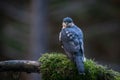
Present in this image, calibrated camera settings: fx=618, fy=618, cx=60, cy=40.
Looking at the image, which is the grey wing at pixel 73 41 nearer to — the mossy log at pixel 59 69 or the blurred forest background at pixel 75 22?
the mossy log at pixel 59 69

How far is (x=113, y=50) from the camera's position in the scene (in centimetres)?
1539

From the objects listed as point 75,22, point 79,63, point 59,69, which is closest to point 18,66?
point 59,69

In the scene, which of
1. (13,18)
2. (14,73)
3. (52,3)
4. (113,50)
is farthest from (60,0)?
(14,73)

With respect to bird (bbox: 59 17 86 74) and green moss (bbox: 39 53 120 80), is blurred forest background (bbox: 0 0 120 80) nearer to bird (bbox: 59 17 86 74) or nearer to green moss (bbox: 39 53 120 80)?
bird (bbox: 59 17 86 74)

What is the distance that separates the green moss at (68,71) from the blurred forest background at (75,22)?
7824 millimetres

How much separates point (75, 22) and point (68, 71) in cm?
935

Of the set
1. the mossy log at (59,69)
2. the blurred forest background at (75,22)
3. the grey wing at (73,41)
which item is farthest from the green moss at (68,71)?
the blurred forest background at (75,22)

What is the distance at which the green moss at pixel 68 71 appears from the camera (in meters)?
5.14

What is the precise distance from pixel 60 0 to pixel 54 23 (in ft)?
5.11

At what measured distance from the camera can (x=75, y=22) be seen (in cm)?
1450

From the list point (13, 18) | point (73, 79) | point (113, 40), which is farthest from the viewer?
point (113, 40)

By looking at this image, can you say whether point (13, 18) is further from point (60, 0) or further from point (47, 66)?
point (47, 66)

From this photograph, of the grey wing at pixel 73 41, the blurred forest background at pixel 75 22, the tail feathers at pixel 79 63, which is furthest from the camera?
the blurred forest background at pixel 75 22

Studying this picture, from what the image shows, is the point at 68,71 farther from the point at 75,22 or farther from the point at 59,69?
the point at 75,22
